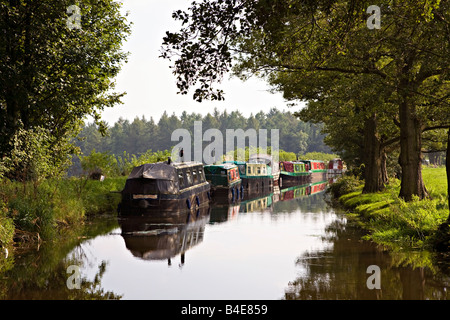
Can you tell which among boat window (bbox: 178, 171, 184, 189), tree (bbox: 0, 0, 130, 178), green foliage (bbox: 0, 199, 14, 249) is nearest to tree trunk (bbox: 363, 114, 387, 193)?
boat window (bbox: 178, 171, 184, 189)

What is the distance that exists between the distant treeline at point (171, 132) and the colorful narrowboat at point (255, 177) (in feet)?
310

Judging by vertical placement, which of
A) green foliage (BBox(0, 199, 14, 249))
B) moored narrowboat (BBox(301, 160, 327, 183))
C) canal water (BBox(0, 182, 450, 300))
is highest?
moored narrowboat (BBox(301, 160, 327, 183))

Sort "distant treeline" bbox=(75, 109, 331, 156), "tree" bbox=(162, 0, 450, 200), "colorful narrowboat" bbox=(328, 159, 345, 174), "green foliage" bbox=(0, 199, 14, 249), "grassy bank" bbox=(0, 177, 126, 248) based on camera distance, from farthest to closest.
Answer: "distant treeline" bbox=(75, 109, 331, 156), "colorful narrowboat" bbox=(328, 159, 345, 174), "grassy bank" bbox=(0, 177, 126, 248), "green foliage" bbox=(0, 199, 14, 249), "tree" bbox=(162, 0, 450, 200)

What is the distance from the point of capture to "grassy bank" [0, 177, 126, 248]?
1285 cm

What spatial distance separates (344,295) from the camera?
8203 mm

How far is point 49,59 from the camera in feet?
56.8

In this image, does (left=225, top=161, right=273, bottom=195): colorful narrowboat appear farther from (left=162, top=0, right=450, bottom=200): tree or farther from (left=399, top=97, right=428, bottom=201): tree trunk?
(left=399, top=97, right=428, bottom=201): tree trunk

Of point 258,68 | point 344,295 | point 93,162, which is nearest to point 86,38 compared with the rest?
point 258,68

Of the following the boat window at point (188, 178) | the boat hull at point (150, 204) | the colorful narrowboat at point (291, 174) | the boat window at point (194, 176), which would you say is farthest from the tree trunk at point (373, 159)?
the colorful narrowboat at point (291, 174)

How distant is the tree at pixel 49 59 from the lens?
15883 mm

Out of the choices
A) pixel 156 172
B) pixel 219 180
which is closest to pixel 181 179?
pixel 156 172

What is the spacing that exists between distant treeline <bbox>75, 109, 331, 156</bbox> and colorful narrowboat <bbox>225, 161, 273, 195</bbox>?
94.5 meters

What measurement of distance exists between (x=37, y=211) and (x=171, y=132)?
136 metres
